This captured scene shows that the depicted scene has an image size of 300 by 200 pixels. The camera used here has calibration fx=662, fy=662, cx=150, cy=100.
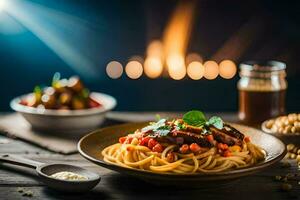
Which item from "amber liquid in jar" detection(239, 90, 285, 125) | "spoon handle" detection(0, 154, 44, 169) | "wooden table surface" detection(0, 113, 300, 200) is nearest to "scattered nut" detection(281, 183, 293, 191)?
"wooden table surface" detection(0, 113, 300, 200)

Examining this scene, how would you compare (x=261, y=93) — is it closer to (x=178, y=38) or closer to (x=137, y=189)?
(x=137, y=189)

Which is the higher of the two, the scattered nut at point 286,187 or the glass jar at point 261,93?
the glass jar at point 261,93

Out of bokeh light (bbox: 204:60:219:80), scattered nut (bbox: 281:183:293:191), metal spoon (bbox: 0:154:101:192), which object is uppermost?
bokeh light (bbox: 204:60:219:80)

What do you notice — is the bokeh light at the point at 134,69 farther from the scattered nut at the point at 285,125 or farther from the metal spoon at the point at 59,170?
the metal spoon at the point at 59,170

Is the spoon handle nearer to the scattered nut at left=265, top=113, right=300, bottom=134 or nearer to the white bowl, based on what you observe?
the white bowl

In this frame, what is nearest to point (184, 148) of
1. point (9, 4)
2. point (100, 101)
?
point (100, 101)

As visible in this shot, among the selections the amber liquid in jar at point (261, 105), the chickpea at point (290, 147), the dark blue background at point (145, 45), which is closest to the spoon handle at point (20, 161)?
the chickpea at point (290, 147)

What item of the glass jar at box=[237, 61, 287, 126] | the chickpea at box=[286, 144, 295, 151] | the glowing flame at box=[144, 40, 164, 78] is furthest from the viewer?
the glowing flame at box=[144, 40, 164, 78]
